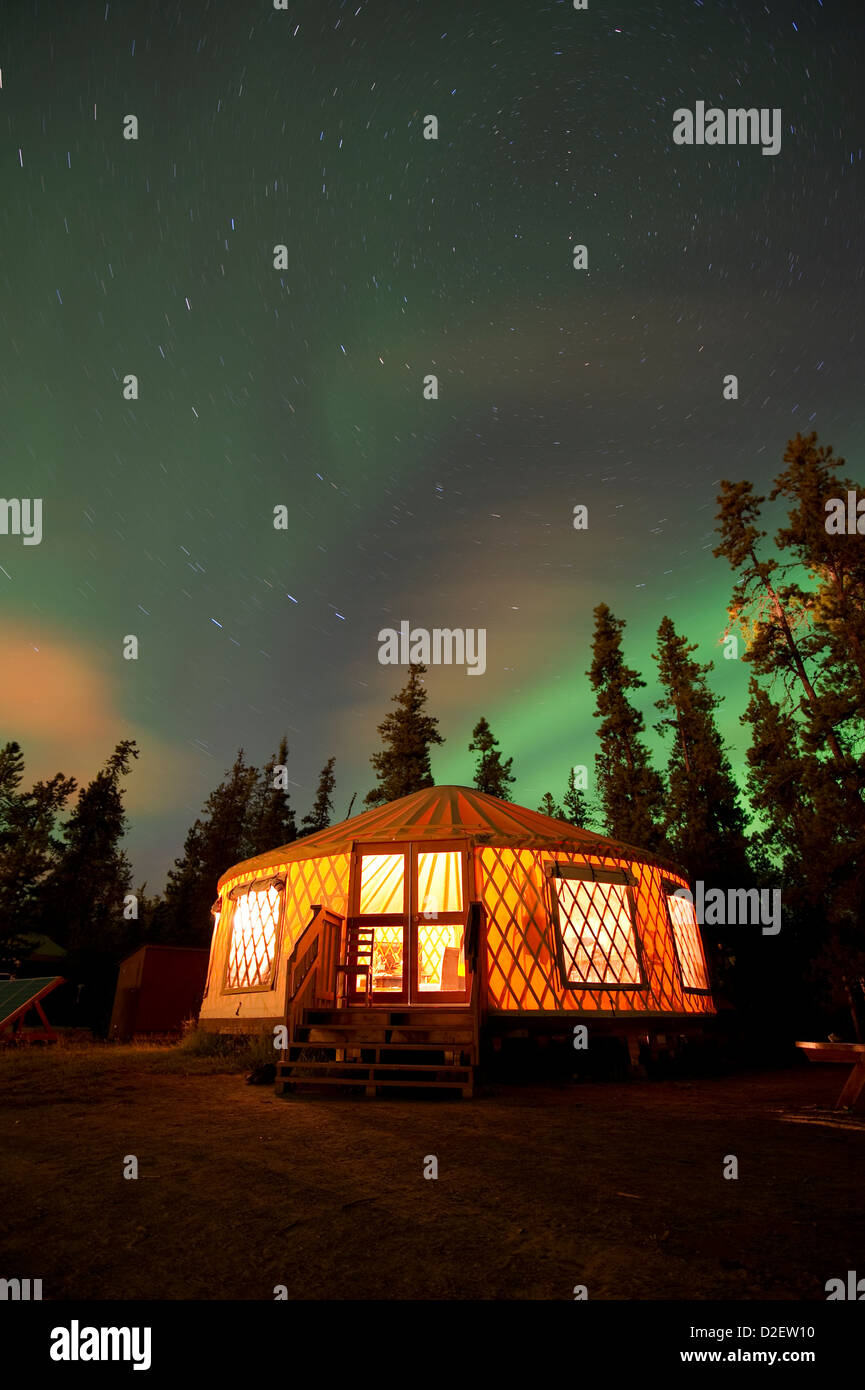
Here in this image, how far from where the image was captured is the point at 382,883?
32.0 feet

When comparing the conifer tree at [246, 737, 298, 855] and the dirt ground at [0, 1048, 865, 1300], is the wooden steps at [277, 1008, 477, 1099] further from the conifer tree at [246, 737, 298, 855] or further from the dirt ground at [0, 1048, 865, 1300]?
the conifer tree at [246, 737, 298, 855]

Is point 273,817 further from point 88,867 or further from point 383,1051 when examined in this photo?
point 383,1051

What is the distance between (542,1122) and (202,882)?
32.0m

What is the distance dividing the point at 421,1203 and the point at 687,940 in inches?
329

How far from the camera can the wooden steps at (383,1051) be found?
5.68 meters

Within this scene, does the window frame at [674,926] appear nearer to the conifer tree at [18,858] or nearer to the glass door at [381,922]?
the glass door at [381,922]

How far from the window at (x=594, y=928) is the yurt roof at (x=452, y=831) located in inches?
13.4

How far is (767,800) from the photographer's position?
42.1 ft

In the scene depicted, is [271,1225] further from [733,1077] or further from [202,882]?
[202,882]

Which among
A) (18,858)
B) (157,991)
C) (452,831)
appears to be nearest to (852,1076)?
(452,831)

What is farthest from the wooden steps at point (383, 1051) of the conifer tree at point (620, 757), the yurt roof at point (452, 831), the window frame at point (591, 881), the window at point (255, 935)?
the conifer tree at point (620, 757)

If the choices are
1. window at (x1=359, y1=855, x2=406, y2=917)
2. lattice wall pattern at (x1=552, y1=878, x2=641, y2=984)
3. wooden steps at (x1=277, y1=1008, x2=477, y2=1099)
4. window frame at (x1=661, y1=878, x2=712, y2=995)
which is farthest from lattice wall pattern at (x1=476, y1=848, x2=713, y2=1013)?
window at (x1=359, y1=855, x2=406, y2=917)

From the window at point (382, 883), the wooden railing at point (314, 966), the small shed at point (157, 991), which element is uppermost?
the window at point (382, 883)

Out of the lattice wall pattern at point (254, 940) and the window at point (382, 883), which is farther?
the window at point (382, 883)
